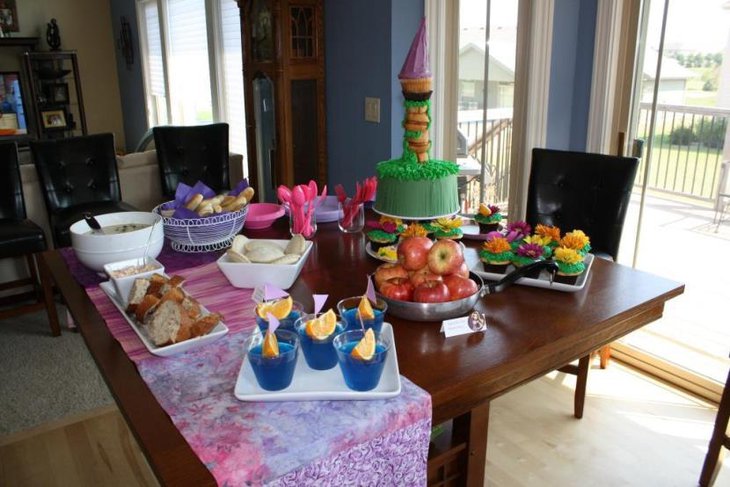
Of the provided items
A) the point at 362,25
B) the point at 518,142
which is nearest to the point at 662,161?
the point at 518,142

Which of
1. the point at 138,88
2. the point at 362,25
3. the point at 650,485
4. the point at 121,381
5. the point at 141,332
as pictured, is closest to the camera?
the point at 121,381

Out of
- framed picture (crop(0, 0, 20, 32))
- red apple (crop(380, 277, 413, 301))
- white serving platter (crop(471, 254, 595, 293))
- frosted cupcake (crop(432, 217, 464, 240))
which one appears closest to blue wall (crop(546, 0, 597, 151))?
frosted cupcake (crop(432, 217, 464, 240))

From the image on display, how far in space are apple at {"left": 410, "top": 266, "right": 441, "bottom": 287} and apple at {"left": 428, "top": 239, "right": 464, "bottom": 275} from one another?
0.06 ft

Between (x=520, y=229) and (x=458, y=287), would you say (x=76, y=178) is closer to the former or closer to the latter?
(x=520, y=229)

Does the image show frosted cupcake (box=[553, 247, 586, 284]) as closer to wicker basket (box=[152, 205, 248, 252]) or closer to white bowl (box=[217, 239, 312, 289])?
white bowl (box=[217, 239, 312, 289])

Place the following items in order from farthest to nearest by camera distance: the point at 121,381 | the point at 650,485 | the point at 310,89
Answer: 1. the point at 310,89
2. the point at 650,485
3. the point at 121,381

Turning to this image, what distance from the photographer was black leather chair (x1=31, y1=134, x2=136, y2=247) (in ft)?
10.8

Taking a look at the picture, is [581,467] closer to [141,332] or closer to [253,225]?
[253,225]

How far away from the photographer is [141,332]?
125 centimetres

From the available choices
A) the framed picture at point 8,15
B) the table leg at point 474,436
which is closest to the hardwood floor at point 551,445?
the table leg at point 474,436

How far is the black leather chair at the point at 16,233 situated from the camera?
2961 mm

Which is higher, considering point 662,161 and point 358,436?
point 662,161

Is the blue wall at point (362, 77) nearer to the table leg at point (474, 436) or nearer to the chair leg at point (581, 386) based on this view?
the chair leg at point (581, 386)

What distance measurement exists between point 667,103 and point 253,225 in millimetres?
1744
